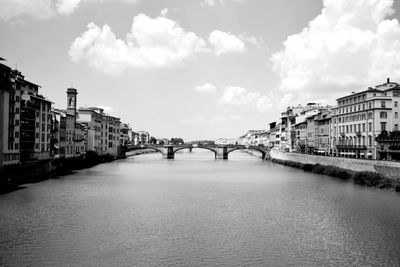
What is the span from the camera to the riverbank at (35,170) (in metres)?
37.0

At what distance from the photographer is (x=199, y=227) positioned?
22.5 metres

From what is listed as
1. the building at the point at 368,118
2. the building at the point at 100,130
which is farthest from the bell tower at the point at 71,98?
the building at the point at 368,118

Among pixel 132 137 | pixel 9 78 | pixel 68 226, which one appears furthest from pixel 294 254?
pixel 132 137

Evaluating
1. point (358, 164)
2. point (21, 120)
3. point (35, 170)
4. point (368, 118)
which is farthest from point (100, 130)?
point (358, 164)

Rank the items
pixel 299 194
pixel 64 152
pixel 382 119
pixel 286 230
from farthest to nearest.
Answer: pixel 64 152 < pixel 382 119 < pixel 299 194 < pixel 286 230

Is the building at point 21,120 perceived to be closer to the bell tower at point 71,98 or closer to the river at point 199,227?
the river at point 199,227

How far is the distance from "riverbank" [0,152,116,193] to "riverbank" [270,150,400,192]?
109 ft

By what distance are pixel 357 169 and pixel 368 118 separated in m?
10.0

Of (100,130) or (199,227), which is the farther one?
(100,130)

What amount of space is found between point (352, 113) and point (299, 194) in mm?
26552

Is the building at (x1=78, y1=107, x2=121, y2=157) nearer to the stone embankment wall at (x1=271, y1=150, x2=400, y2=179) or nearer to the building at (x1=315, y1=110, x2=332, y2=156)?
the stone embankment wall at (x1=271, y1=150, x2=400, y2=179)

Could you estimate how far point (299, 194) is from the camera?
3488 cm

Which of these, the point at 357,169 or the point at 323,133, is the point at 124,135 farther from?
the point at 357,169

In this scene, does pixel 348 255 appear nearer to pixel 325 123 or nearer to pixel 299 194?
pixel 299 194
